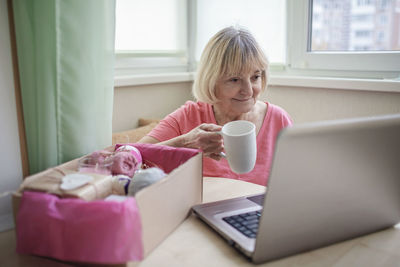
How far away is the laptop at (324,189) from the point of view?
59 centimetres

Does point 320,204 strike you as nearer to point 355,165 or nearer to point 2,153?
point 355,165

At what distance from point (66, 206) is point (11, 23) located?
47 centimetres

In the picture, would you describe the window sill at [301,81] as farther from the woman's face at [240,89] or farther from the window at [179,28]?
the woman's face at [240,89]

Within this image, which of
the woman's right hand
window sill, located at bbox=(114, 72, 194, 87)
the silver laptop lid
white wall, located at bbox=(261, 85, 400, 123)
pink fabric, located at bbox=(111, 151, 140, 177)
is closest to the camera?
the silver laptop lid

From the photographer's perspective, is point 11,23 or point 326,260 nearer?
point 326,260

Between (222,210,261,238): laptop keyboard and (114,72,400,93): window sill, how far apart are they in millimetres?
1049

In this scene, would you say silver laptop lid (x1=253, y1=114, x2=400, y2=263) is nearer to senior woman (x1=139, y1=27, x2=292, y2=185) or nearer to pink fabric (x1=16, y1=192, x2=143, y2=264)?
pink fabric (x1=16, y1=192, x2=143, y2=264)

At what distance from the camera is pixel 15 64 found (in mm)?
844

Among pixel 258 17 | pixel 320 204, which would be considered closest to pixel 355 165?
pixel 320 204

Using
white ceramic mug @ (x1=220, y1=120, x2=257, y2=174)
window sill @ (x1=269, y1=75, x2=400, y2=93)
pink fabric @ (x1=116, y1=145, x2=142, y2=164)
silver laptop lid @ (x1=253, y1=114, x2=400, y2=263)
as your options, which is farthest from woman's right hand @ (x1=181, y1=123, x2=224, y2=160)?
window sill @ (x1=269, y1=75, x2=400, y2=93)

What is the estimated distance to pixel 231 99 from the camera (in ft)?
4.67

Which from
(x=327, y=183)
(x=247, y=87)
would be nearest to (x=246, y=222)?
(x=327, y=183)

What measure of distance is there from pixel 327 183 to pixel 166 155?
42cm

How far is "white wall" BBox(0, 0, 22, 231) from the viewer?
815mm
